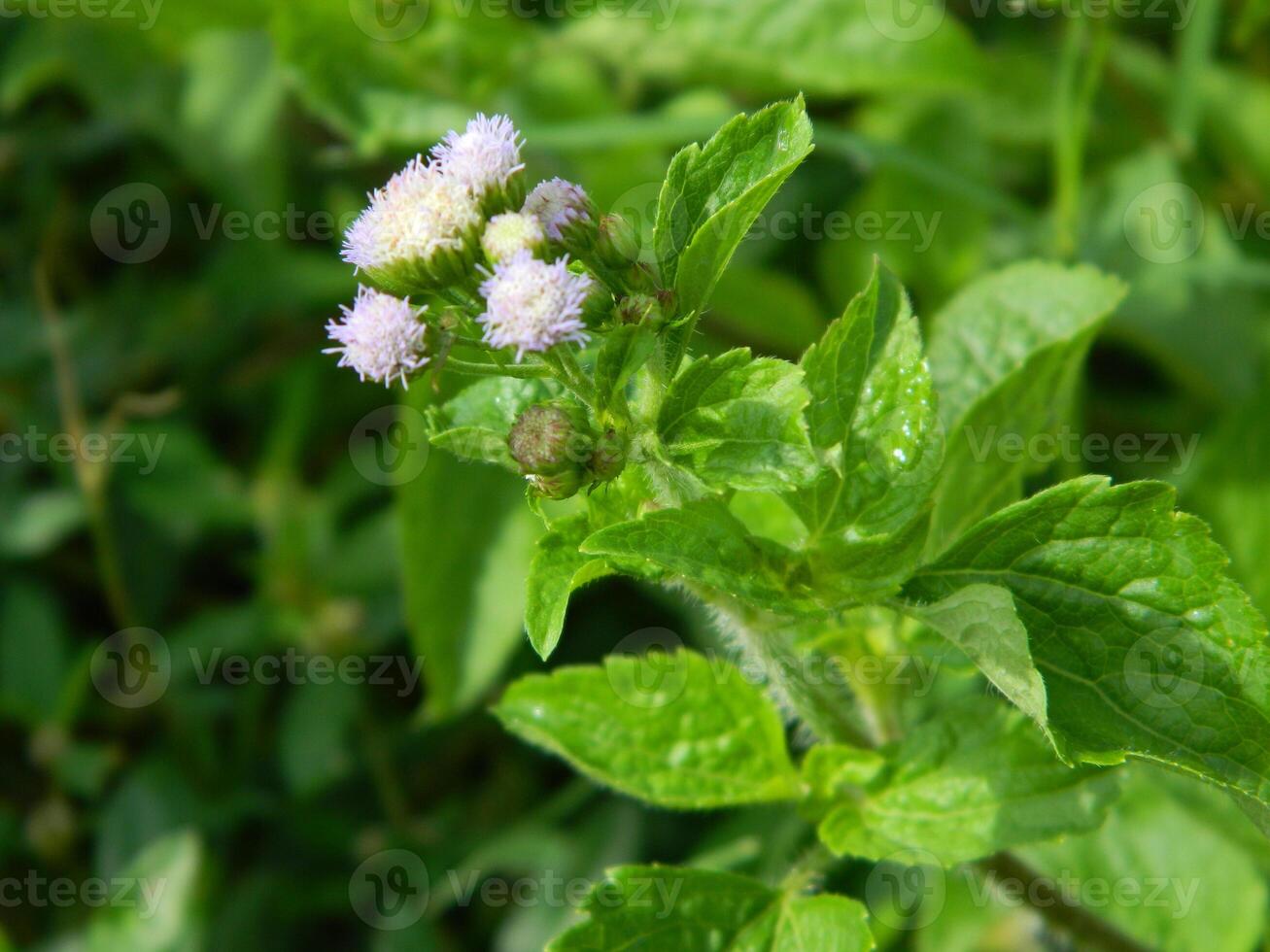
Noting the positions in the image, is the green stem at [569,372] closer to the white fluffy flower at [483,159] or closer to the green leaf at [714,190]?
the green leaf at [714,190]

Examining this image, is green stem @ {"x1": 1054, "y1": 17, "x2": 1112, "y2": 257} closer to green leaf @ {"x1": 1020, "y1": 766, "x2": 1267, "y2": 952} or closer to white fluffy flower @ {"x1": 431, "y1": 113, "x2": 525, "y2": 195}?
green leaf @ {"x1": 1020, "y1": 766, "x2": 1267, "y2": 952}

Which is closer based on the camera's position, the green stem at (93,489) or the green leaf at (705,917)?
the green leaf at (705,917)

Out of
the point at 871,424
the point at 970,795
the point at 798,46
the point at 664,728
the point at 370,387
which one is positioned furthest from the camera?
the point at 370,387

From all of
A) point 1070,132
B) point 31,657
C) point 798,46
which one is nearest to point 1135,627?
point 1070,132

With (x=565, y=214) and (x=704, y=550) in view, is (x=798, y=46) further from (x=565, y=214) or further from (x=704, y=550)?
(x=704, y=550)

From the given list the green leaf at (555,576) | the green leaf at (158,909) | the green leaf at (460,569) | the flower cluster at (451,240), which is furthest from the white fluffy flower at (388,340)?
the green leaf at (158,909)

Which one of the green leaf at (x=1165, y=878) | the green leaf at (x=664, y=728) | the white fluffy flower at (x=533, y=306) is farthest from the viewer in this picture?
the green leaf at (x=1165, y=878)
